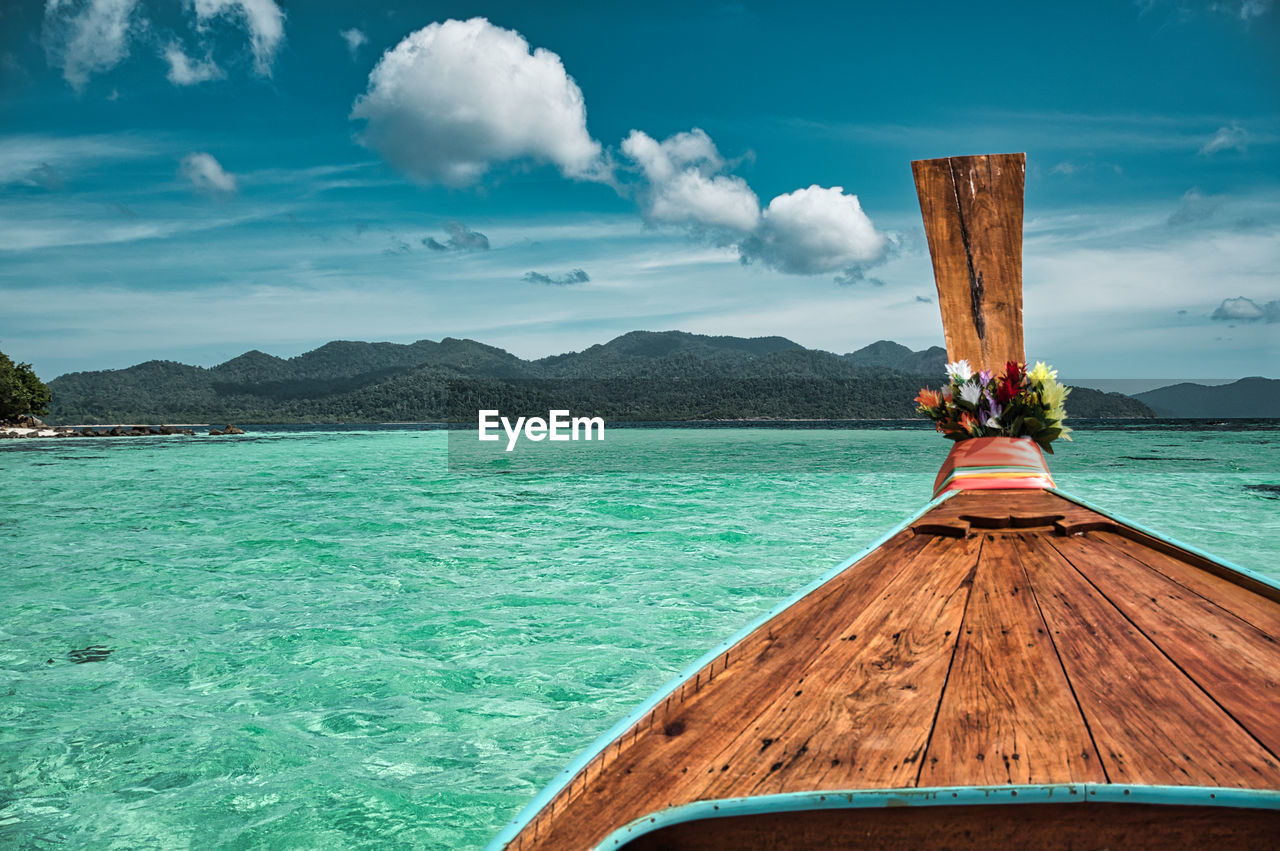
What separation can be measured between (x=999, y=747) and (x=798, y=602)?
32.7 inches

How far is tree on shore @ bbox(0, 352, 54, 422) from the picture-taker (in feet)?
139

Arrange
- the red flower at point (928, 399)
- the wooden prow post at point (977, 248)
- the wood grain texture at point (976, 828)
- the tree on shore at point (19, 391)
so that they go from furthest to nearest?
the tree on shore at point (19, 391) < the wooden prow post at point (977, 248) < the red flower at point (928, 399) < the wood grain texture at point (976, 828)

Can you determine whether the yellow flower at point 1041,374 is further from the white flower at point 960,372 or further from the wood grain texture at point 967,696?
the wood grain texture at point 967,696

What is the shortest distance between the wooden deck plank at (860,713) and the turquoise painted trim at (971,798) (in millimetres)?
31

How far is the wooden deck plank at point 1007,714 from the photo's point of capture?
122 cm

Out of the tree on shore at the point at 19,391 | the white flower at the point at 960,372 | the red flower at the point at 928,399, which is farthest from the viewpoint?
the tree on shore at the point at 19,391

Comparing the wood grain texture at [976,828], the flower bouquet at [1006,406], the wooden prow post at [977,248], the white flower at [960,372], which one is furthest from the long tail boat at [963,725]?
the wooden prow post at [977,248]

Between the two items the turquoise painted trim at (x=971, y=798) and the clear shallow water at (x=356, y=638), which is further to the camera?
the clear shallow water at (x=356, y=638)

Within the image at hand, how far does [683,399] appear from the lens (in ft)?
281

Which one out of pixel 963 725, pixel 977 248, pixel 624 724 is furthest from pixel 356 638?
pixel 977 248

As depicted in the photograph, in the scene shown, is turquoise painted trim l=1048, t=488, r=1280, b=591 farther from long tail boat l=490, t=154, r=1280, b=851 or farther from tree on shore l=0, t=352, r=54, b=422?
tree on shore l=0, t=352, r=54, b=422

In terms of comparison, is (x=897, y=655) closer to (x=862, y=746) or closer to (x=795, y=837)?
(x=862, y=746)

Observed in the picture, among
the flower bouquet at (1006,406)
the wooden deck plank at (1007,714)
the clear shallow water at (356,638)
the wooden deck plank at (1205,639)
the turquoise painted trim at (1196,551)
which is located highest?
the flower bouquet at (1006,406)

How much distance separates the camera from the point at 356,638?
450 cm
